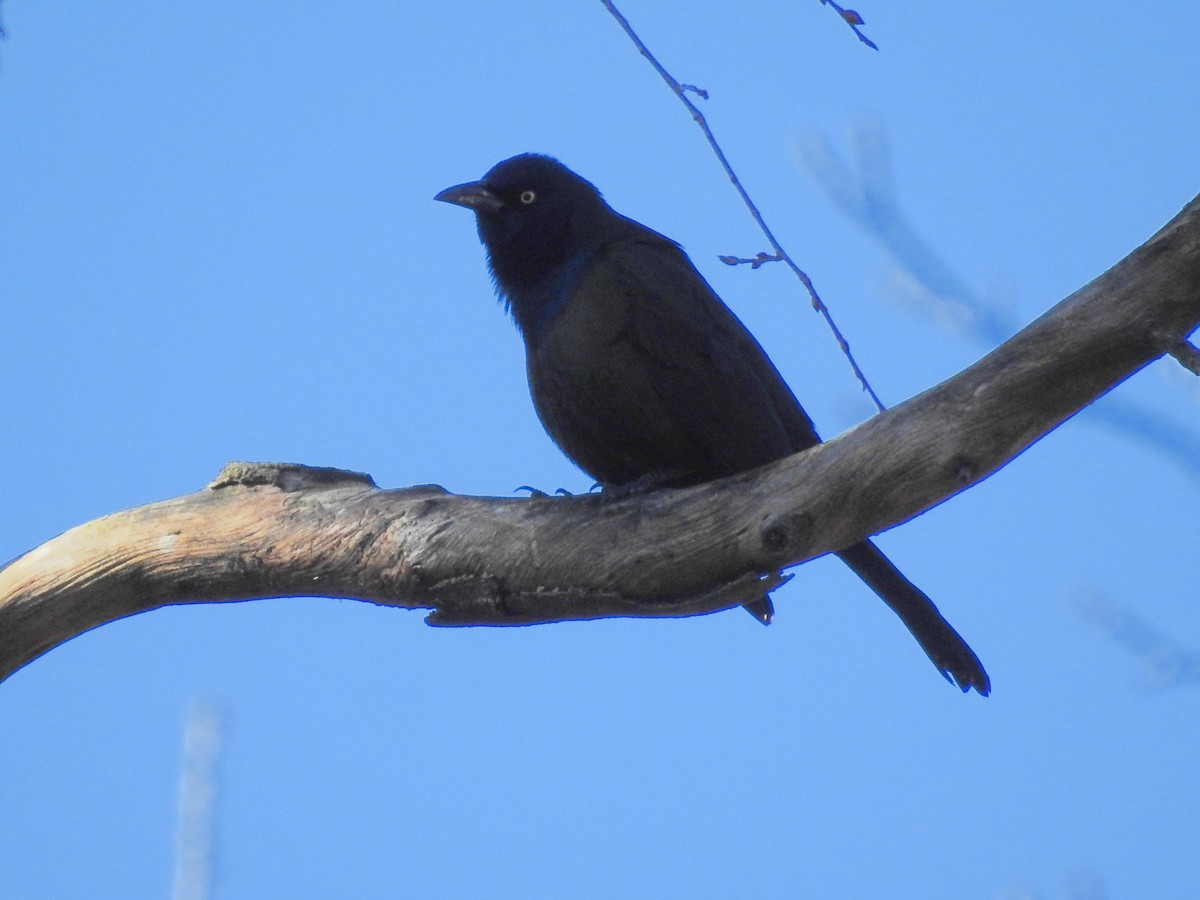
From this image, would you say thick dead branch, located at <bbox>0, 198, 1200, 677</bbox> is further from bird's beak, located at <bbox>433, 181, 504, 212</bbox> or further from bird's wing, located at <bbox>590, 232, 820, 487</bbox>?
bird's beak, located at <bbox>433, 181, 504, 212</bbox>

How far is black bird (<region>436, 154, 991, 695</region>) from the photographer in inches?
149

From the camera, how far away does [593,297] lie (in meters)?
3.99

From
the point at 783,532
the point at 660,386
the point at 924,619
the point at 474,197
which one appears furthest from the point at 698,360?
the point at 474,197

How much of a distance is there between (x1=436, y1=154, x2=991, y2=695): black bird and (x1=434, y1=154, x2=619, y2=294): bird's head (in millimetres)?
105

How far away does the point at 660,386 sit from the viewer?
3.83m

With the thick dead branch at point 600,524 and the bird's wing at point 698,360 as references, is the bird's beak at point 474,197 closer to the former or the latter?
the bird's wing at point 698,360

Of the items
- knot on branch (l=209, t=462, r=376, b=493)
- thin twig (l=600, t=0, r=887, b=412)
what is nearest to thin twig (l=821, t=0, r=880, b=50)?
thin twig (l=600, t=0, r=887, b=412)

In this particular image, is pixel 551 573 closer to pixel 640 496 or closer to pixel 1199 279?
pixel 640 496

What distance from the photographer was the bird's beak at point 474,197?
468cm

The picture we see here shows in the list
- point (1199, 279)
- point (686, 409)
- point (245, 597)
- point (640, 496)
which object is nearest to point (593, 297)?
point (686, 409)

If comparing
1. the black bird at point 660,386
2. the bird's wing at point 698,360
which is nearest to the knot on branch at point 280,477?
the black bird at point 660,386

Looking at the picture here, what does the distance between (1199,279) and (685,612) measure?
1.50 m

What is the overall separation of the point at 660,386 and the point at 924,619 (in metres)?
1.10

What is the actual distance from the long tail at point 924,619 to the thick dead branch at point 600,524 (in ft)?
2.02
